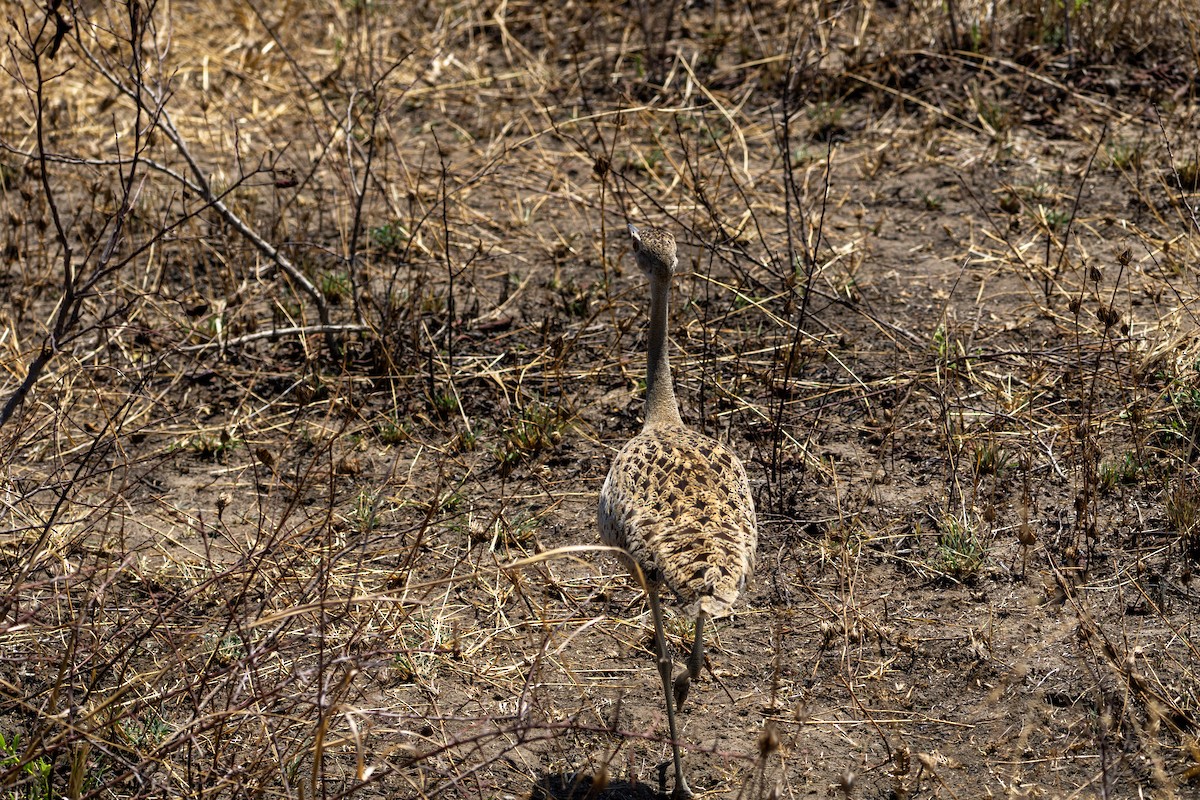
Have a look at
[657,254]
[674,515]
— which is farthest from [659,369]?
[674,515]

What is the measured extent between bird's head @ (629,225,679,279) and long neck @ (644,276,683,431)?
0.12 feet

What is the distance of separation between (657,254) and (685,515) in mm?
1204

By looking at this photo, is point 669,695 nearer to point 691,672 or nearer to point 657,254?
point 691,672

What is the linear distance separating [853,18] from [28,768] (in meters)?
7.25

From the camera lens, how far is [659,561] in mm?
4020

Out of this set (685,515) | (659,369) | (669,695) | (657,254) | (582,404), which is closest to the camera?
(685,515)

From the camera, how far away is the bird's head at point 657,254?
4.91 metres

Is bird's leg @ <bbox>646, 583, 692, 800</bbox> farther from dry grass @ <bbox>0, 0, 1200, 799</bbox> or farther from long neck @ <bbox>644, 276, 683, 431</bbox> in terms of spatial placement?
long neck @ <bbox>644, 276, 683, 431</bbox>

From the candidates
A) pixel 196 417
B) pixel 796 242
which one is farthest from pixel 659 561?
pixel 796 242

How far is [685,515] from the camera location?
414cm

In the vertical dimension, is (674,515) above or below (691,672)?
above

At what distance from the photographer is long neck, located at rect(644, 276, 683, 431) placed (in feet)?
16.3

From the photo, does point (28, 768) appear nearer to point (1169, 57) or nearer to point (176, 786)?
point (176, 786)

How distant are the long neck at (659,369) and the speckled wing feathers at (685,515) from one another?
164 mm
